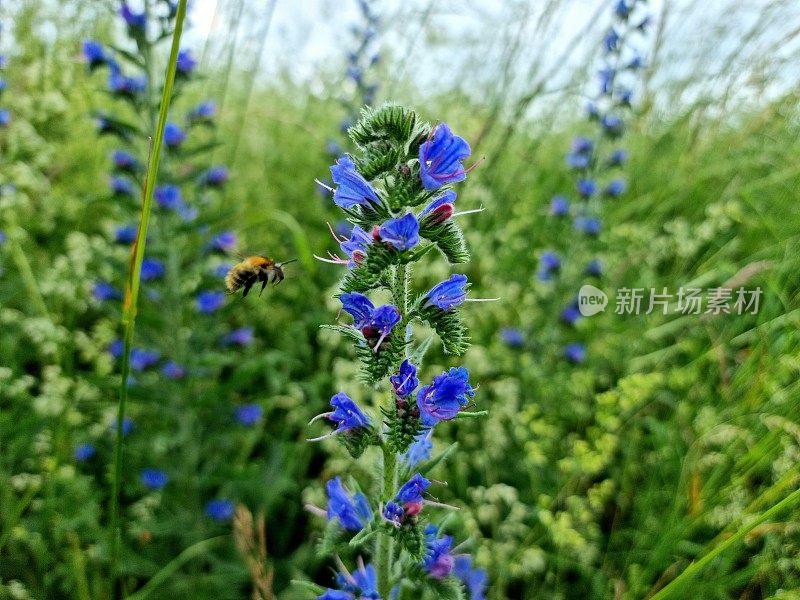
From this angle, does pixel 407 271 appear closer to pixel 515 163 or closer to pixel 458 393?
pixel 458 393

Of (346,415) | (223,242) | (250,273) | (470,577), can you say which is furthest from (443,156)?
(223,242)

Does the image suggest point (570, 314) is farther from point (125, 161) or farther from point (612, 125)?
point (125, 161)

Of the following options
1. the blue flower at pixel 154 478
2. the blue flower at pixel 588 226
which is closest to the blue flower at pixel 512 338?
the blue flower at pixel 588 226

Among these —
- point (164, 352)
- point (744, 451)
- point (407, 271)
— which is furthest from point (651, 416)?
point (164, 352)

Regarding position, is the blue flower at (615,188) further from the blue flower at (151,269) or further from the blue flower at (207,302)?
the blue flower at (151,269)

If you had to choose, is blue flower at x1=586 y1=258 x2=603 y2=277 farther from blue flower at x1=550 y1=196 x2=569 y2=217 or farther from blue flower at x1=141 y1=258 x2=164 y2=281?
blue flower at x1=141 y1=258 x2=164 y2=281

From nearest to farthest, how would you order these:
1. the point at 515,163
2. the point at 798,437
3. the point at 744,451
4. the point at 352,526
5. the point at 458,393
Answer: the point at 458,393 → the point at 352,526 → the point at 798,437 → the point at 744,451 → the point at 515,163

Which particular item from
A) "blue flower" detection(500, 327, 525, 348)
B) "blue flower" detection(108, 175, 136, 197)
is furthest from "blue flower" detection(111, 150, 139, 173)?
"blue flower" detection(500, 327, 525, 348)
